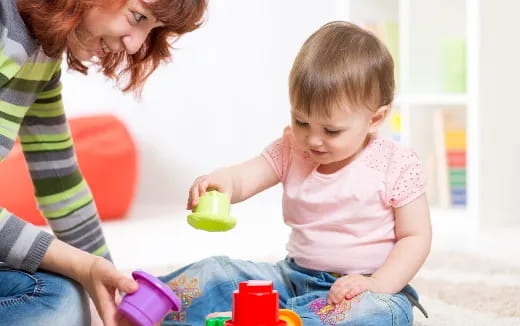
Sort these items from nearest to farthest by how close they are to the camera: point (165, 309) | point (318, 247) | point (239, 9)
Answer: point (165, 309) < point (318, 247) < point (239, 9)

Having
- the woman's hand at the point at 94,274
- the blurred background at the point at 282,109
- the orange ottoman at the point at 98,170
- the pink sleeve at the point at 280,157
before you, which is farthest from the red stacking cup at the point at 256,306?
the orange ottoman at the point at 98,170

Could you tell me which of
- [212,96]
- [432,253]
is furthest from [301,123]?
[212,96]

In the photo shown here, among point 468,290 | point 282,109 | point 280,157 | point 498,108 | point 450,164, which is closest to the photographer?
point 280,157

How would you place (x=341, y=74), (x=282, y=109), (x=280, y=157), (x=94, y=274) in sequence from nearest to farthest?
(x=94, y=274) < (x=341, y=74) < (x=280, y=157) < (x=282, y=109)

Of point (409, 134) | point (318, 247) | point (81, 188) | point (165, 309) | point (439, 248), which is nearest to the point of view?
point (165, 309)

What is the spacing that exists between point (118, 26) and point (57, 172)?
12.8 inches

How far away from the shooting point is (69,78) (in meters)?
2.88

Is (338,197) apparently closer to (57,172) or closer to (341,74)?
(341,74)

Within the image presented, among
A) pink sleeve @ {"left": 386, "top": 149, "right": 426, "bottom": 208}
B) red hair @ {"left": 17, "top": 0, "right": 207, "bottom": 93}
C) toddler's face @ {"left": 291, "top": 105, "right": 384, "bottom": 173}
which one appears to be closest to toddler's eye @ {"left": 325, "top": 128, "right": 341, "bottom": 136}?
toddler's face @ {"left": 291, "top": 105, "right": 384, "bottom": 173}

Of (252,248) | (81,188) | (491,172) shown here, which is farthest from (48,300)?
(491,172)

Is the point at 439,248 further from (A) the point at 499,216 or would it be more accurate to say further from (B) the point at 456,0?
(B) the point at 456,0

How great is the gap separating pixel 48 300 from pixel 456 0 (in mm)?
1966

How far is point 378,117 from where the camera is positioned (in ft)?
3.96

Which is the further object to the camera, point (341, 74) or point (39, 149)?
point (39, 149)
